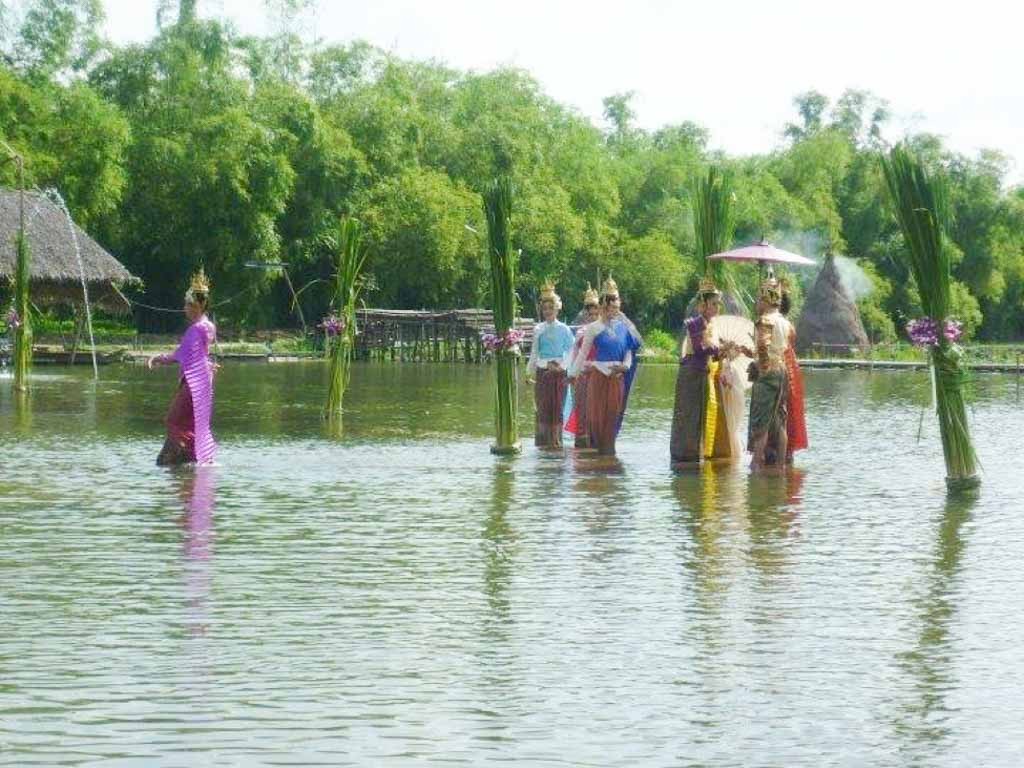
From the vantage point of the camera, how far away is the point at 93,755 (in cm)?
670

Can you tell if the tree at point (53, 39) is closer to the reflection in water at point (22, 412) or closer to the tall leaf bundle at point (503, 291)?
the reflection in water at point (22, 412)

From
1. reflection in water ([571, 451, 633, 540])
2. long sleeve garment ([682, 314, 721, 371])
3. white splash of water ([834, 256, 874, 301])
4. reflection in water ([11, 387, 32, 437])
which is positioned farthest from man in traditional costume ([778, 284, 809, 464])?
white splash of water ([834, 256, 874, 301])

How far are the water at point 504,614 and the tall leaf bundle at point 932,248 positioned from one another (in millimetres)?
933

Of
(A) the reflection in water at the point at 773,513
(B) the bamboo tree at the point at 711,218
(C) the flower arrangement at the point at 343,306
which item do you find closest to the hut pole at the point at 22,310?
(C) the flower arrangement at the point at 343,306

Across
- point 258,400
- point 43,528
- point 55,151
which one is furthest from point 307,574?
point 55,151

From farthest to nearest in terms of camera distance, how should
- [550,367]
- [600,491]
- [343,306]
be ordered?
1. [343,306]
2. [550,367]
3. [600,491]

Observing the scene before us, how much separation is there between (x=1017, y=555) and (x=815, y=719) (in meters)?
5.09

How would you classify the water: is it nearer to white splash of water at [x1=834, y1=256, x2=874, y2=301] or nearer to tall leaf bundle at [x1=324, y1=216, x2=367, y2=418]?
tall leaf bundle at [x1=324, y1=216, x2=367, y2=418]

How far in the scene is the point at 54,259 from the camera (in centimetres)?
4769

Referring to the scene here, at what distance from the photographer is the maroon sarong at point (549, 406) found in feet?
65.9

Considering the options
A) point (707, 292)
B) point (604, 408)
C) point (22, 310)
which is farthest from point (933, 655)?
point (22, 310)

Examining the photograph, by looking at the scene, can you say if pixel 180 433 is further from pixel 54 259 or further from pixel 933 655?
pixel 54 259

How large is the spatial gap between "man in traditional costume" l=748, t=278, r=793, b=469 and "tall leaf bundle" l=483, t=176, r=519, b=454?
8.44ft

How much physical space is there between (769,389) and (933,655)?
8.99 m
